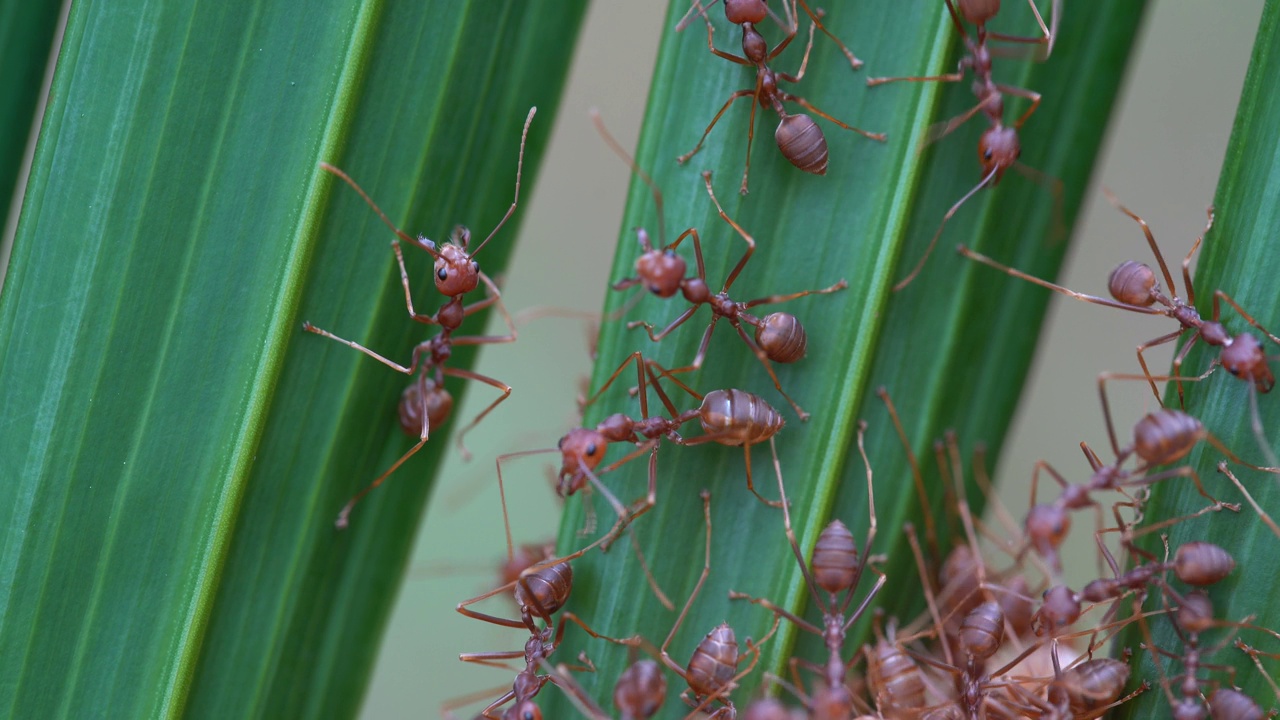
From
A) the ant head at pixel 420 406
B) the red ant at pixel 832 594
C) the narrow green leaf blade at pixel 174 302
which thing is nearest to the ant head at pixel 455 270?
the narrow green leaf blade at pixel 174 302

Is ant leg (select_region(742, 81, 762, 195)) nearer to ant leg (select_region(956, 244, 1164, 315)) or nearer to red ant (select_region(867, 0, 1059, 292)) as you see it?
red ant (select_region(867, 0, 1059, 292))

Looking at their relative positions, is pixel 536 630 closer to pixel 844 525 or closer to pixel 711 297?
pixel 844 525

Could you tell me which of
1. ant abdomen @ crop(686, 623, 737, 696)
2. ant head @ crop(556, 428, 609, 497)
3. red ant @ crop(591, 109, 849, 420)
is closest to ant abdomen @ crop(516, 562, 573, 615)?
ant head @ crop(556, 428, 609, 497)

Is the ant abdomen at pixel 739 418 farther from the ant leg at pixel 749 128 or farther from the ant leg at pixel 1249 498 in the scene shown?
the ant leg at pixel 1249 498

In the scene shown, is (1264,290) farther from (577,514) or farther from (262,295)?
(262,295)

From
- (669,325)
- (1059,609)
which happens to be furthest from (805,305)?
(1059,609)

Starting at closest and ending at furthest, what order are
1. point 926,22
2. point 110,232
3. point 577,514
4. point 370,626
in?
point 110,232 < point 926,22 < point 577,514 < point 370,626

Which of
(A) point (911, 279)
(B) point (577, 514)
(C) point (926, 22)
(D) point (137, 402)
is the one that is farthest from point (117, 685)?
(C) point (926, 22)
